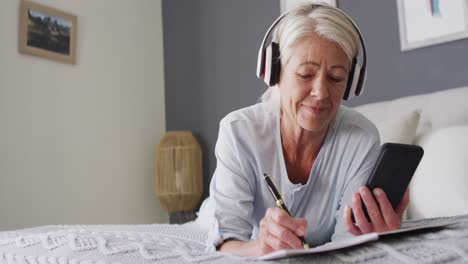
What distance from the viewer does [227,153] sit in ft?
3.83

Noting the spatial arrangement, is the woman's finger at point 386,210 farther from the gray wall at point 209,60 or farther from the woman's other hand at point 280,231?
the gray wall at point 209,60

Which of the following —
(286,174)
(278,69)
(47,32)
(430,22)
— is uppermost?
(47,32)

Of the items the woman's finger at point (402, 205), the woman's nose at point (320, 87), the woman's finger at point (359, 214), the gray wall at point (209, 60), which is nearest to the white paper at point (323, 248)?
the woman's finger at point (359, 214)

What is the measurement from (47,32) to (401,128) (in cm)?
188

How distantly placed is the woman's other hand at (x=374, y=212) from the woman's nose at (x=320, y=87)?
0.77ft

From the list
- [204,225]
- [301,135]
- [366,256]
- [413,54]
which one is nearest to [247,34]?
Result: [413,54]

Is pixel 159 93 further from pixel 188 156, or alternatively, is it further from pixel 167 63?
pixel 188 156

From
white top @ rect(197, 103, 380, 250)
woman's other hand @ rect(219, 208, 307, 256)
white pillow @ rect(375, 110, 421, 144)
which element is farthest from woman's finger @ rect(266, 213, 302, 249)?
white pillow @ rect(375, 110, 421, 144)

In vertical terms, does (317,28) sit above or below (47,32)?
below

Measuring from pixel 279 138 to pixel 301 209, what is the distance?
172 mm

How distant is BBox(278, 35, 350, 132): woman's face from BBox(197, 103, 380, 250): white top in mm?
87

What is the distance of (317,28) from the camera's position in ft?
3.60

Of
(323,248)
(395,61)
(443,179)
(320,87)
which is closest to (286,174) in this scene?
(320,87)

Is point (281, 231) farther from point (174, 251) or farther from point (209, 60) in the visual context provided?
point (209, 60)
